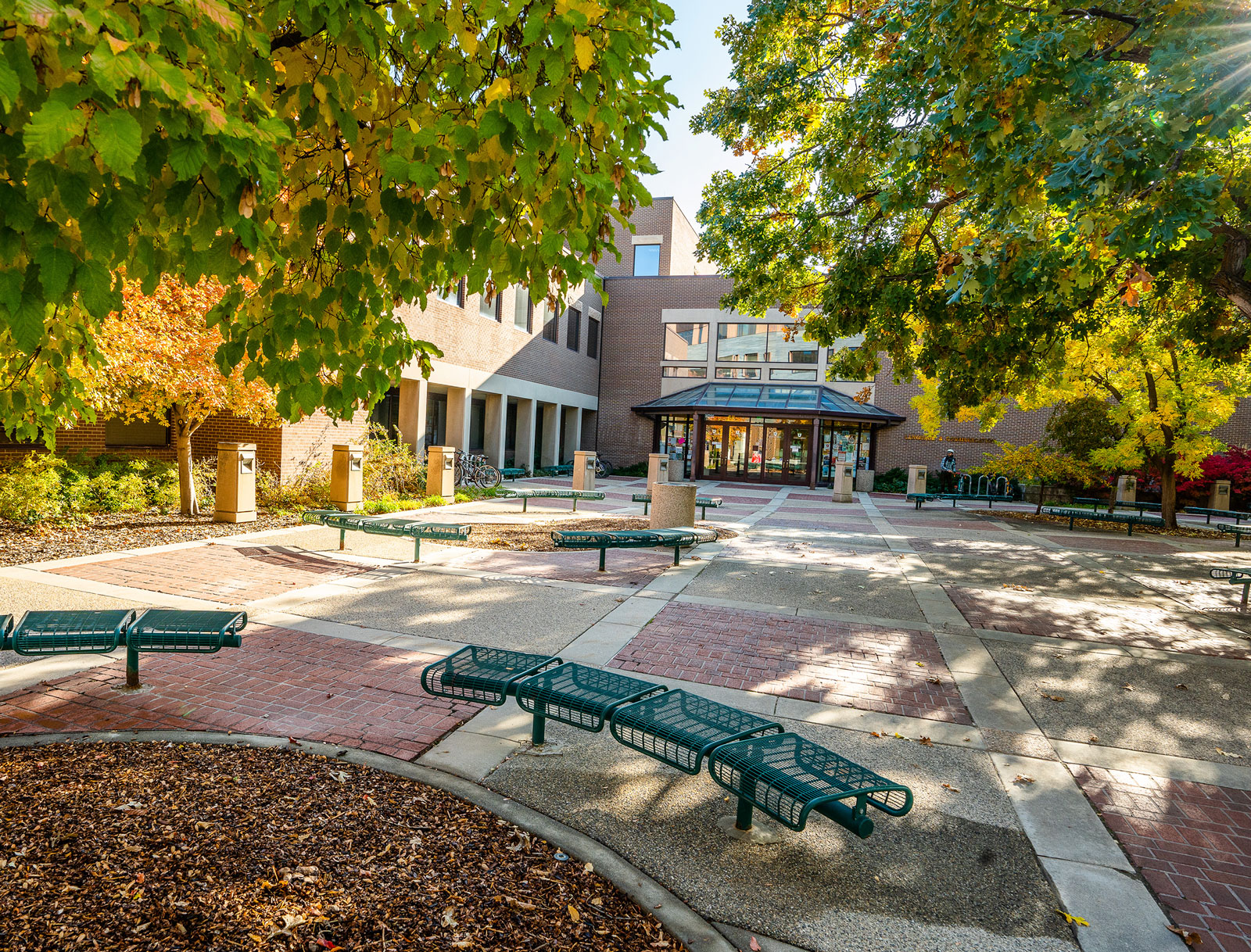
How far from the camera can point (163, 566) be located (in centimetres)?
816

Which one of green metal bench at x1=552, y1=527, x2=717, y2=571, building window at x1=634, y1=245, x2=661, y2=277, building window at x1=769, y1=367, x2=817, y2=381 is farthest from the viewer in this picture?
building window at x1=634, y1=245, x2=661, y2=277

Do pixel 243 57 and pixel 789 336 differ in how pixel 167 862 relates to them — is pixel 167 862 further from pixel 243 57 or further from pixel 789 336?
pixel 789 336

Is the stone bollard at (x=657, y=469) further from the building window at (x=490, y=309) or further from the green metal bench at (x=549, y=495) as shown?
the building window at (x=490, y=309)

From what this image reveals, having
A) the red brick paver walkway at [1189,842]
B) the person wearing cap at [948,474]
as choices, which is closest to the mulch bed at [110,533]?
the red brick paver walkway at [1189,842]

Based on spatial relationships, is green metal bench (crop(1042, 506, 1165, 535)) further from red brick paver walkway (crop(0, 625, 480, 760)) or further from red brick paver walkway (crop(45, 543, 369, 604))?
red brick paver walkway (crop(0, 625, 480, 760))

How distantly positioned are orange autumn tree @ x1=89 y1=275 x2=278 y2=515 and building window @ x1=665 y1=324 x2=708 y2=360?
2499 centimetres

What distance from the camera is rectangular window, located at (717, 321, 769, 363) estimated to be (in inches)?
1330

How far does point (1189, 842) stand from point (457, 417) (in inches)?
859

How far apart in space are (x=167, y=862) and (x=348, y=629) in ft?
11.8

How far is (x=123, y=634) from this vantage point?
14.0 feet

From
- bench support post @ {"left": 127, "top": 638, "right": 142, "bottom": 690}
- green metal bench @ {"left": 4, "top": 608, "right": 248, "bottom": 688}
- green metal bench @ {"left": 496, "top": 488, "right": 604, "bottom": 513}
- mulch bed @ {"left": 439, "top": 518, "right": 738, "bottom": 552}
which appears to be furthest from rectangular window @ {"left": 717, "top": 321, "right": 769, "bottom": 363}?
bench support post @ {"left": 127, "top": 638, "right": 142, "bottom": 690}

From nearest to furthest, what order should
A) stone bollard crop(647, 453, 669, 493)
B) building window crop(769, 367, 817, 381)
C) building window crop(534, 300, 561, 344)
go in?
stone bollard crop(647, 453, 669, 493)
building window crop(534, 300, 561, 344)
building window crop(769, 367, 817, 381)

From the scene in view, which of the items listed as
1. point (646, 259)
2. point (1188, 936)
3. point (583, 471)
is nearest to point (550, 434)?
point (583, 471)

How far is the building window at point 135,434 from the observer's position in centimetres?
1442
